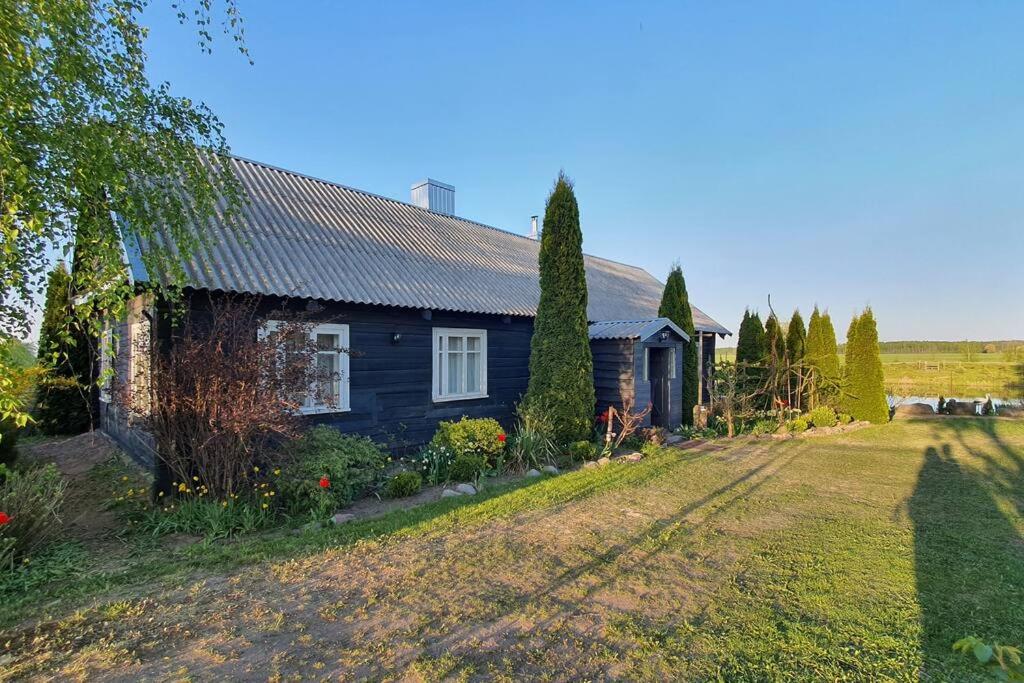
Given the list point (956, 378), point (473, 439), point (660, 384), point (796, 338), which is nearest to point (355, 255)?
point (473, 439)

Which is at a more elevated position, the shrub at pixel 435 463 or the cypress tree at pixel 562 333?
the cypress tree at pixel 562 333

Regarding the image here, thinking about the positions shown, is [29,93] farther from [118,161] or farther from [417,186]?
Result: [417,186]

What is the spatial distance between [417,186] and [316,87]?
4857 mm

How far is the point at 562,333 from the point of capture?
33.1 ft

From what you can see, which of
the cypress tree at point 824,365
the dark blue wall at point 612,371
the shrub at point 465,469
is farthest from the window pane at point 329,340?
the cypress tree at point 824,365

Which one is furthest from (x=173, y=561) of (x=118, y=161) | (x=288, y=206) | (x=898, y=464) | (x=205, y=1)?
(x=898, y=464)

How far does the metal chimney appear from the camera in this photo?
590 inches

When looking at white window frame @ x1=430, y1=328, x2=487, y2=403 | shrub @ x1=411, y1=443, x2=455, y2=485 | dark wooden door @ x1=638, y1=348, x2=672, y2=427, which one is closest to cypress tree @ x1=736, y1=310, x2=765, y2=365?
dark wooden door @ x1=638, y1=348, x2=672, y2=427

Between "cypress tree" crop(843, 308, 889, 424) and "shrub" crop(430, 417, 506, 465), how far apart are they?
1168 cm

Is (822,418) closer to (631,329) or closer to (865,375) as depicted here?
(865,375)

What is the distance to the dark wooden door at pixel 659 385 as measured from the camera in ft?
41.6

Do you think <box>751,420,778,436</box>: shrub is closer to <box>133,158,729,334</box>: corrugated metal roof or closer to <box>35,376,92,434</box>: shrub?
<box>133,158,729,334</box>: corrugated metal roof

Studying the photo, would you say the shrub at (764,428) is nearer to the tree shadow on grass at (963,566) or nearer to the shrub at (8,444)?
the tree shadow on grass at (963,566)

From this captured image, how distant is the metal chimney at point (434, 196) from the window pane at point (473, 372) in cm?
626
